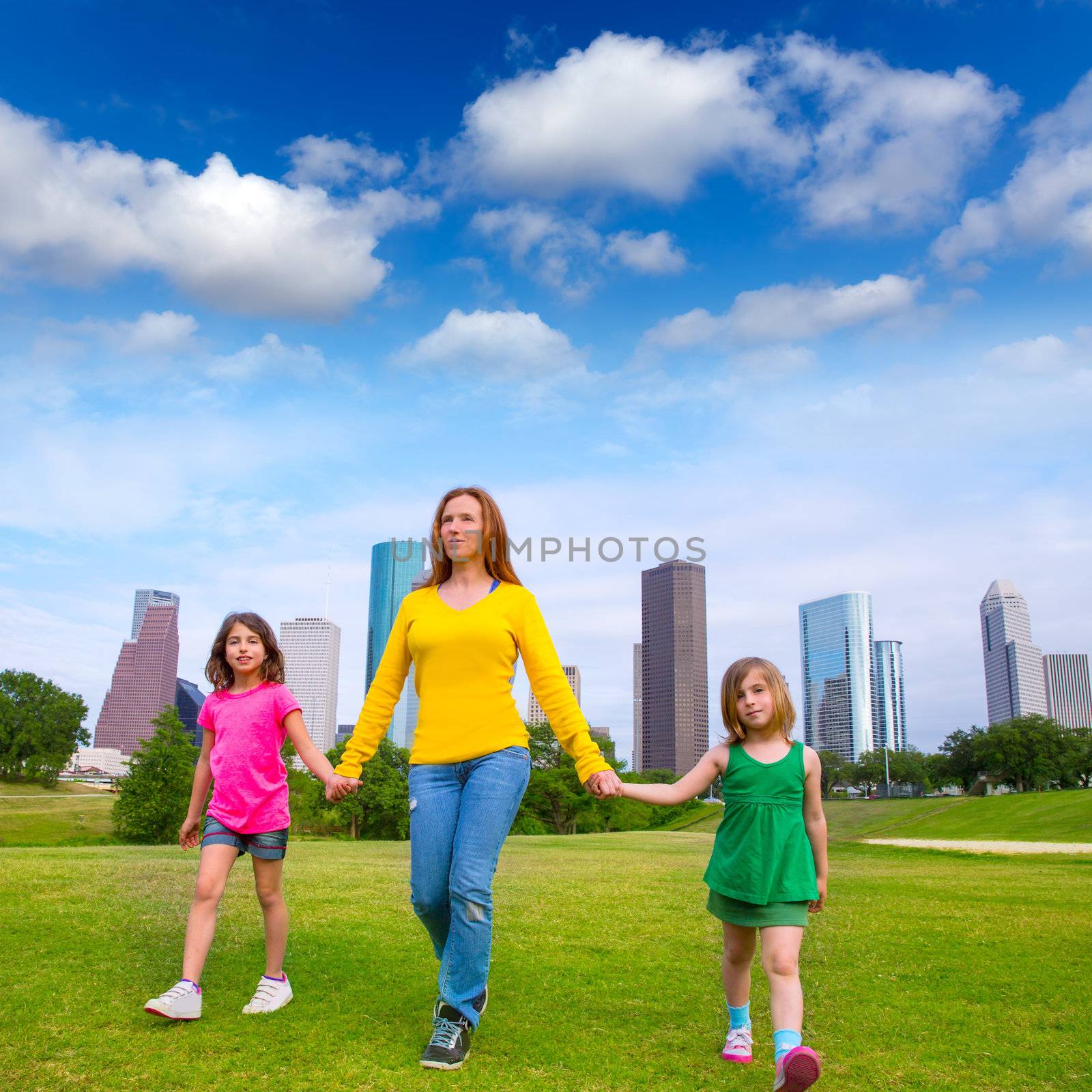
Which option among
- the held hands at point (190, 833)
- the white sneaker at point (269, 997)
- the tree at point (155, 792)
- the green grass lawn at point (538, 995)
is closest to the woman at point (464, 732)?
the green grass lawn at point (538, 995)

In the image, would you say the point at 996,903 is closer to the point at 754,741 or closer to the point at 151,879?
the point at 754,741

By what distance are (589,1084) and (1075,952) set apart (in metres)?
5.20

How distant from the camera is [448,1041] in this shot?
13.4 ft

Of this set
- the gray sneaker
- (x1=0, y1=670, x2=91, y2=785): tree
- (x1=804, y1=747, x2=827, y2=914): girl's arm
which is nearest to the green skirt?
(x1=804, y1=747, x2=827, y2=914): girl's arm

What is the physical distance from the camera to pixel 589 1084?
3848mm

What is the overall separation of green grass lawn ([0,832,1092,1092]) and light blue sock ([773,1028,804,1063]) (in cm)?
21

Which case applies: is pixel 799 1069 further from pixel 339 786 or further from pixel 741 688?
pixel 339 786

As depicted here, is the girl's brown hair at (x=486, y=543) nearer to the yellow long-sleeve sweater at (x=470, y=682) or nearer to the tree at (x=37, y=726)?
the yellow long-sleeve sweater at (x=470, y=682)

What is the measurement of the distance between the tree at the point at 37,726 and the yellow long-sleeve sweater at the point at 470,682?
3552 inches

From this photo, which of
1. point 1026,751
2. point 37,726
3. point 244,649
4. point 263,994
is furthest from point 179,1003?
point 1026,751

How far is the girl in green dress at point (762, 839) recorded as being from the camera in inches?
166

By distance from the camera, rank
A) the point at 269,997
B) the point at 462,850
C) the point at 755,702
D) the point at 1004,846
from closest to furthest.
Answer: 1. the point at 462,850
2. the point at 755,702
3. the point at 269,997
4. the point at 1004,846

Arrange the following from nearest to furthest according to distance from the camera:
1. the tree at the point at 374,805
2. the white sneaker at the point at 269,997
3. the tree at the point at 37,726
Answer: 1. the white sneaker at the point at 269,997
2. the tree at the point at 374,805
3. the tree at the point at 37,726

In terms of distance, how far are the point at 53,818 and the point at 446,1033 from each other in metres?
62.1
